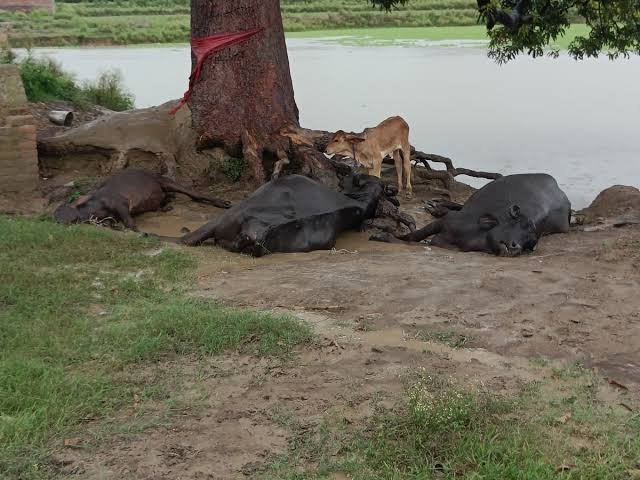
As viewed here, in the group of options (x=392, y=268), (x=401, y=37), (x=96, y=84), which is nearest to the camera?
(x=392, y=268)

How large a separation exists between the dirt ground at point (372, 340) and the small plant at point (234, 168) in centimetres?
264

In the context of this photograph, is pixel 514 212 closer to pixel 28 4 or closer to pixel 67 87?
pixel 67 87

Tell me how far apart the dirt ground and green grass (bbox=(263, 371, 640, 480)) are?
0.39 ft

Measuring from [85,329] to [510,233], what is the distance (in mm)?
4044

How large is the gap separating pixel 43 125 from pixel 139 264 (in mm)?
5967

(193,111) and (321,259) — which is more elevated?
(193,111)

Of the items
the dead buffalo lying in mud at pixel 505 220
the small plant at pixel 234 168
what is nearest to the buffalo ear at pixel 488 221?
the dead buffalo lying in mud at pixel 505 220

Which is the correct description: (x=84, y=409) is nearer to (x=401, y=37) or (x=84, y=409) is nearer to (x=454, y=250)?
(x=454, y=250)

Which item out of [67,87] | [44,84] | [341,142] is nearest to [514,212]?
[341,142]

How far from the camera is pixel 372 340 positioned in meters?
4.82

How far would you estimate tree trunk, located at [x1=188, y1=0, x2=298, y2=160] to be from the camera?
9.64 m

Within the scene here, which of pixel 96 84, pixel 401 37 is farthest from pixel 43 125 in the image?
pixel 401 37

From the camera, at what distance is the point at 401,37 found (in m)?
37.7

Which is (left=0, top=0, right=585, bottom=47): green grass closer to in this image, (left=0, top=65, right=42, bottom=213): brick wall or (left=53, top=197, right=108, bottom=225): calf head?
(left=0, top=65, right=42, bottom=213): brick wall
